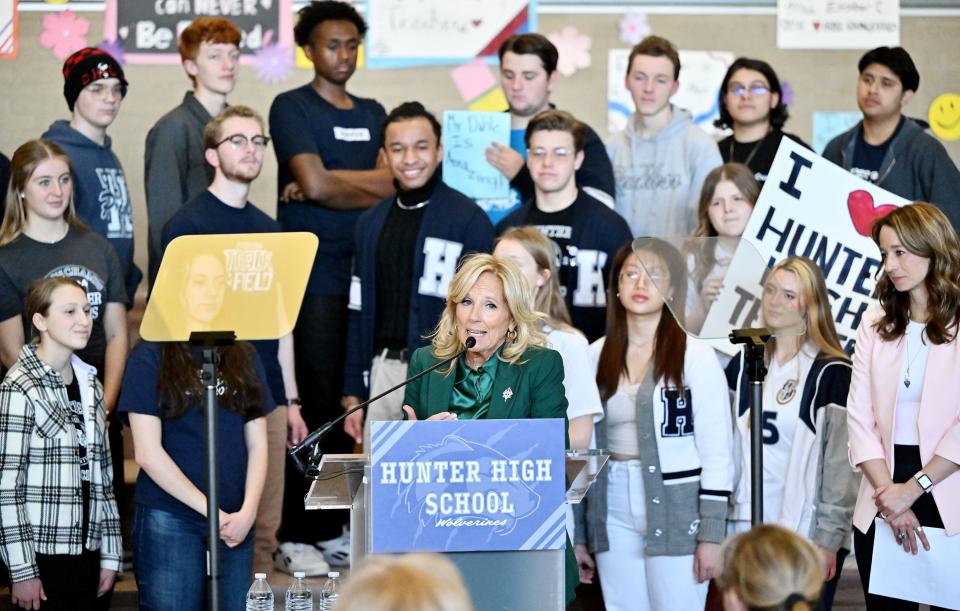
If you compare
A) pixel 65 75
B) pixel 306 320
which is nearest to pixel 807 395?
pixel 306 320

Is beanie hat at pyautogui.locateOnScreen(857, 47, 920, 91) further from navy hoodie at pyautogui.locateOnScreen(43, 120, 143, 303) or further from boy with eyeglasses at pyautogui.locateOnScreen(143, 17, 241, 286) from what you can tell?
navy hoodie at pyautogui.locateOnScreen(43, 120, 143, 303)

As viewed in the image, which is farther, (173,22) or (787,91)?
(787,91)

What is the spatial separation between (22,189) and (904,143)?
342cm

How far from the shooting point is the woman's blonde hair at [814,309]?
4.32 metres

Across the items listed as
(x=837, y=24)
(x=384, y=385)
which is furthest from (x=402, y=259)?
(x=837, y=24)

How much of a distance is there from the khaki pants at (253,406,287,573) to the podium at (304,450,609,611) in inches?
73.7

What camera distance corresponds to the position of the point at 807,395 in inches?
166

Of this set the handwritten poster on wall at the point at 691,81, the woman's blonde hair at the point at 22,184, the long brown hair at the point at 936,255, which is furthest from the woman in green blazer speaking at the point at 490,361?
the handwritten poster on wall at the point at 691,81

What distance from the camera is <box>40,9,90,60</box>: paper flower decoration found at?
6.34m

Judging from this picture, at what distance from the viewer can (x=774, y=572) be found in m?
2.07

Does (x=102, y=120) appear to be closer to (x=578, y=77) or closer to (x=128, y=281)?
(x=128, y=281)

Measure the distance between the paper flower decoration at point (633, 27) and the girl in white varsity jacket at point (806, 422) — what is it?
2.41 m

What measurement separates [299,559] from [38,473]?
51.6 inches

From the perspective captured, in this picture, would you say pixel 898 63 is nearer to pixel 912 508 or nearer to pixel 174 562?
pixel 912 508
